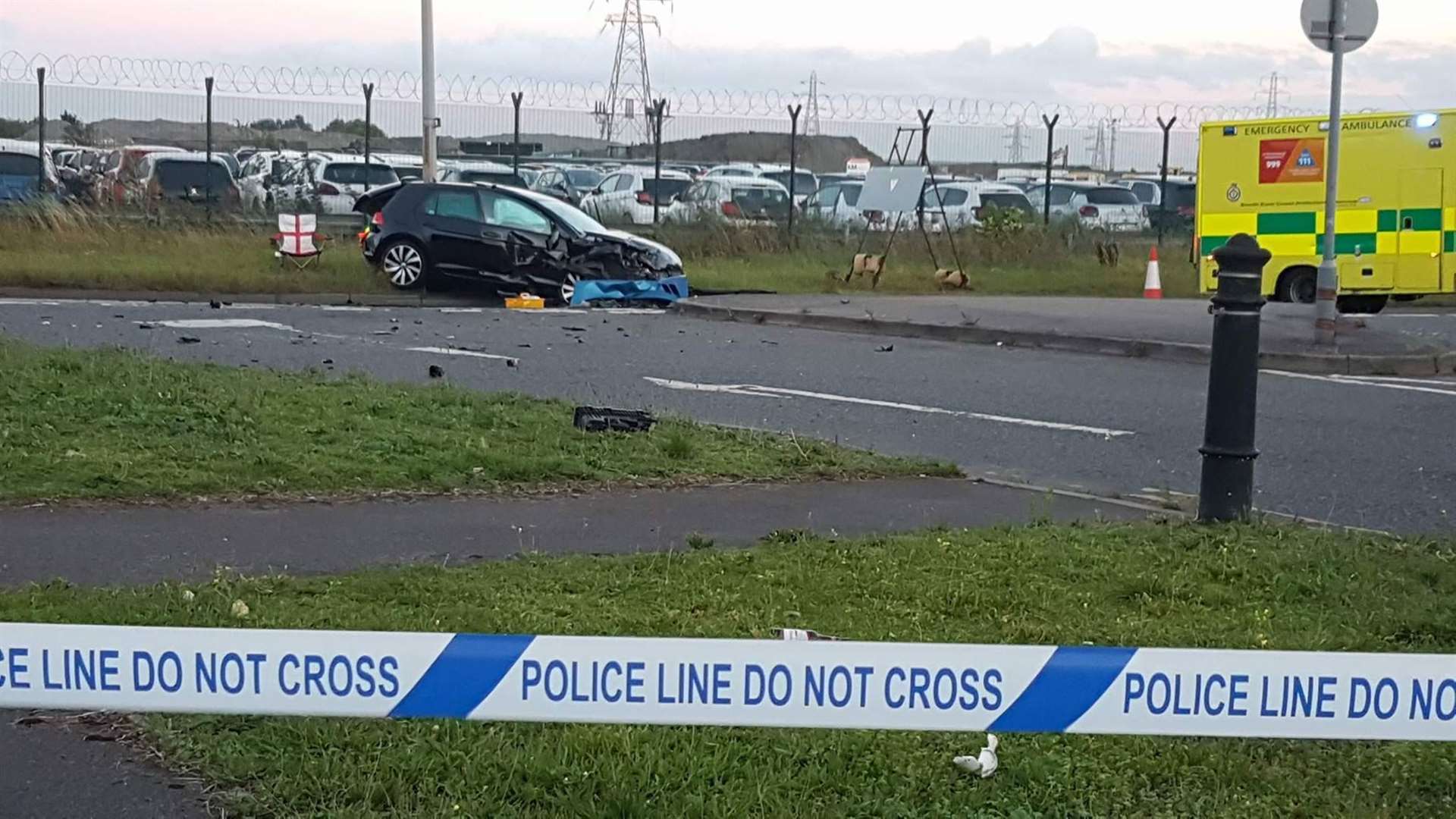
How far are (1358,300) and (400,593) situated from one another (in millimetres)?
16590

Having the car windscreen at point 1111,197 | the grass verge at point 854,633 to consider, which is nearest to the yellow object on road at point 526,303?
the grass verge at point 854,633

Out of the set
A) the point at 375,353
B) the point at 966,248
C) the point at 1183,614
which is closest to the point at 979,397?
the point at 375,353

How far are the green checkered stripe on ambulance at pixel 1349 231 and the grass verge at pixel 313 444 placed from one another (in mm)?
11188

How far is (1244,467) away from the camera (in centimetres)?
597

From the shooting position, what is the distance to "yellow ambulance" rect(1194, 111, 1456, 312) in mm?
17766

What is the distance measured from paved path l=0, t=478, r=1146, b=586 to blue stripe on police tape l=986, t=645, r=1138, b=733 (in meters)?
3.20

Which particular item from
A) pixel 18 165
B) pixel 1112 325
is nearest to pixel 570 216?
pixel 1112 325

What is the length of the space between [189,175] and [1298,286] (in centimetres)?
1780

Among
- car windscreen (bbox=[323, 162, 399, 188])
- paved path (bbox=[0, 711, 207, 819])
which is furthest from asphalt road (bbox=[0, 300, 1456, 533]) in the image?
car windscreen (bbox=[323, 162, 399, 188])

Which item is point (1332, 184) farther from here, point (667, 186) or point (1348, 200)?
point (667, 186)

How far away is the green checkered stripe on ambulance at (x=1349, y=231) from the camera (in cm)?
1780

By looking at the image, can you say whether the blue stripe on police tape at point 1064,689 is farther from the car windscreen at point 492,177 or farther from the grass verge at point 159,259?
the car windscreen at point 492,177

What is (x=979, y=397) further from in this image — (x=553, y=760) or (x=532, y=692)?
(x=532, y=692)

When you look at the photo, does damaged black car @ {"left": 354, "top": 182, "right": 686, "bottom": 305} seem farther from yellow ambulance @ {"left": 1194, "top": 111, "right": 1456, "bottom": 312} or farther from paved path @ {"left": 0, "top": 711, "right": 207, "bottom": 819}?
paved path @ {"left": 0, "top": 711, "right": 207, "bottom": 819}
